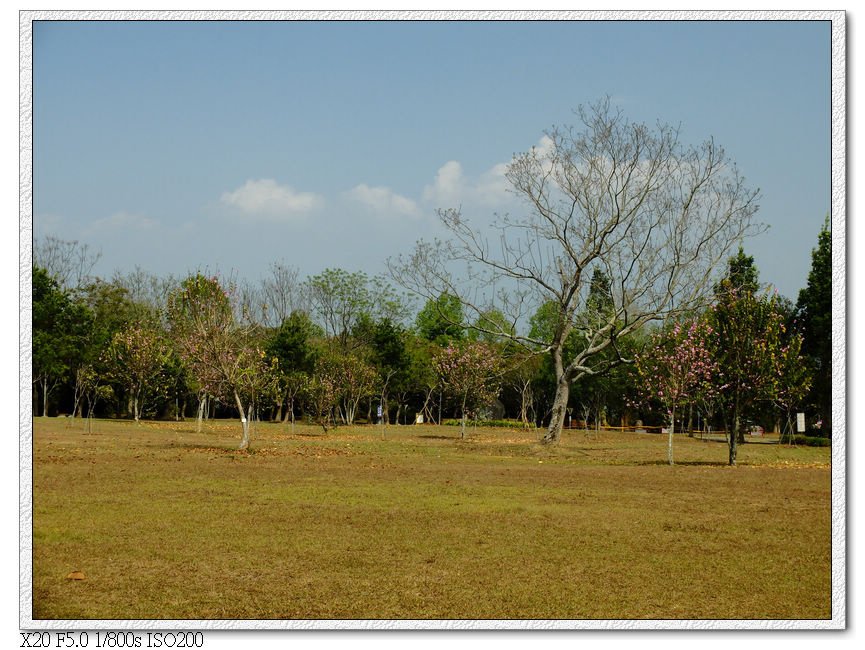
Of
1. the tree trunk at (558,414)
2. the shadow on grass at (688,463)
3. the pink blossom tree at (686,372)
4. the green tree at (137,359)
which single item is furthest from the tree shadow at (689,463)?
the green tree at (137,359)

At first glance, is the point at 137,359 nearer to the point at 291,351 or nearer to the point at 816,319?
the point at 291,351

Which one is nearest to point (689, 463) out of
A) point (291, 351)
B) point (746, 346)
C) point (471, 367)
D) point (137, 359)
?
point (746, 346)

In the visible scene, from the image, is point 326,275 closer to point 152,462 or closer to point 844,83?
point 152,462

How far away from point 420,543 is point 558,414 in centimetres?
1875

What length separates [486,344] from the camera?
40.6m

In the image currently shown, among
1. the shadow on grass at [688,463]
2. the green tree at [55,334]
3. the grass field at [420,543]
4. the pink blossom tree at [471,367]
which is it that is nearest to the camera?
the grass field at [420,543]

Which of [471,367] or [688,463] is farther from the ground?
[471,367]

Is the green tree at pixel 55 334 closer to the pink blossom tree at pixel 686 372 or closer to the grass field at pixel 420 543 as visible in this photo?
the grass field at pixel 420 543

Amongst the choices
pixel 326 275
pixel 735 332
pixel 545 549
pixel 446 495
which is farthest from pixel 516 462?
pixel 326 275

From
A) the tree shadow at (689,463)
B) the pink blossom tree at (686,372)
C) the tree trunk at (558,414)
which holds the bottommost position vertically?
the tree shadow at (689,463)

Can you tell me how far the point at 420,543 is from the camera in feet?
30.1

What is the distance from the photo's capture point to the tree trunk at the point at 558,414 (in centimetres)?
2698

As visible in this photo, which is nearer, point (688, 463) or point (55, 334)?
point (688, 463)

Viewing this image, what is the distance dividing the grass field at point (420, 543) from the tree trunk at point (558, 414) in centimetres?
903
